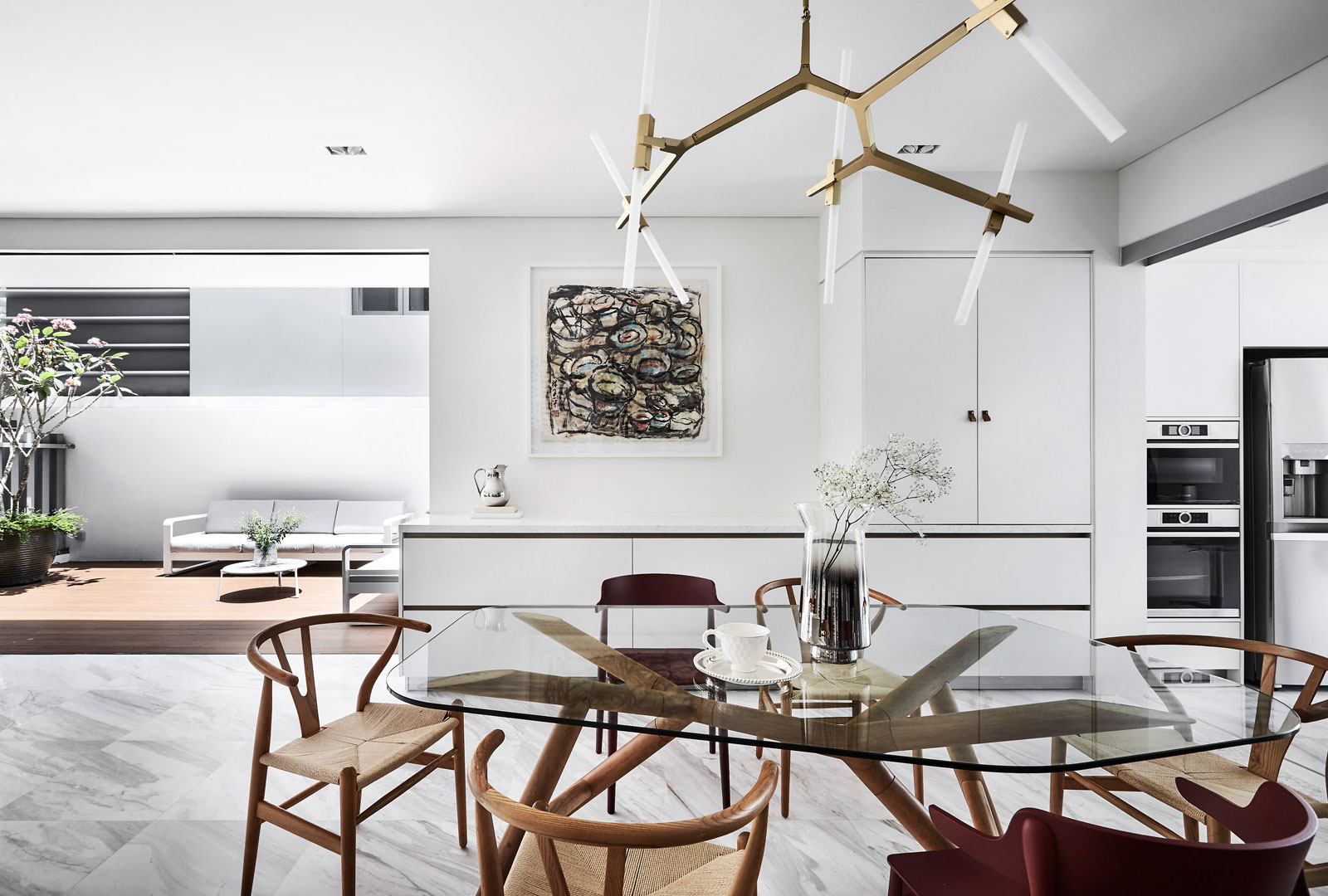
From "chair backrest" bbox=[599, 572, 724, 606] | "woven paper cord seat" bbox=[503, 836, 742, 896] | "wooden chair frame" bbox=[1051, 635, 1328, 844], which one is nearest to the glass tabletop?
"wooden chair frame" bbox=[1051, 635, 1328, 844]

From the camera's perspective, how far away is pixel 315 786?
1.92 m

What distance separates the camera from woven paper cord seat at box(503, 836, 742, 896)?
126 cm

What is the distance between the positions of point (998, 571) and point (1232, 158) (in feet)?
6.50

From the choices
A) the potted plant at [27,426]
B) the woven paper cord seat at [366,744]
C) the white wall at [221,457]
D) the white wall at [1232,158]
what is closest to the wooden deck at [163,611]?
the potted plant at [27,426]

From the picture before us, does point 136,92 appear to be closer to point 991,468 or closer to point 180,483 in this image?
point 991,468

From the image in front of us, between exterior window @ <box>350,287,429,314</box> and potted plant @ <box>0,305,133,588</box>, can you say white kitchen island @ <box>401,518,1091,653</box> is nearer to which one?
potted plant @ <box>0,305,133,588</box>

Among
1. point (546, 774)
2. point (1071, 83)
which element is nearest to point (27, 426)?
point (546, 774)

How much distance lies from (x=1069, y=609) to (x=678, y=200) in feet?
9.65

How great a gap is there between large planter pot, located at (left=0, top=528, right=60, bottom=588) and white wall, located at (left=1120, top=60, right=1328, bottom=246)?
315 inches

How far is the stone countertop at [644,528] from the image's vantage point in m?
3.44

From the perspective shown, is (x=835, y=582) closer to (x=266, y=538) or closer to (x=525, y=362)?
(x=525, y=362)

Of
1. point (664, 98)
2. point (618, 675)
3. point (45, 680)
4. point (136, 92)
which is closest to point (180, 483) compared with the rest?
point (45, 680)

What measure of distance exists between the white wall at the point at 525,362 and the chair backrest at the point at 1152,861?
10.3 feet

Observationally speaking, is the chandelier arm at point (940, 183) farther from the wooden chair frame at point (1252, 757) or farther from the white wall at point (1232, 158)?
the white wall at point (1232, 158)
